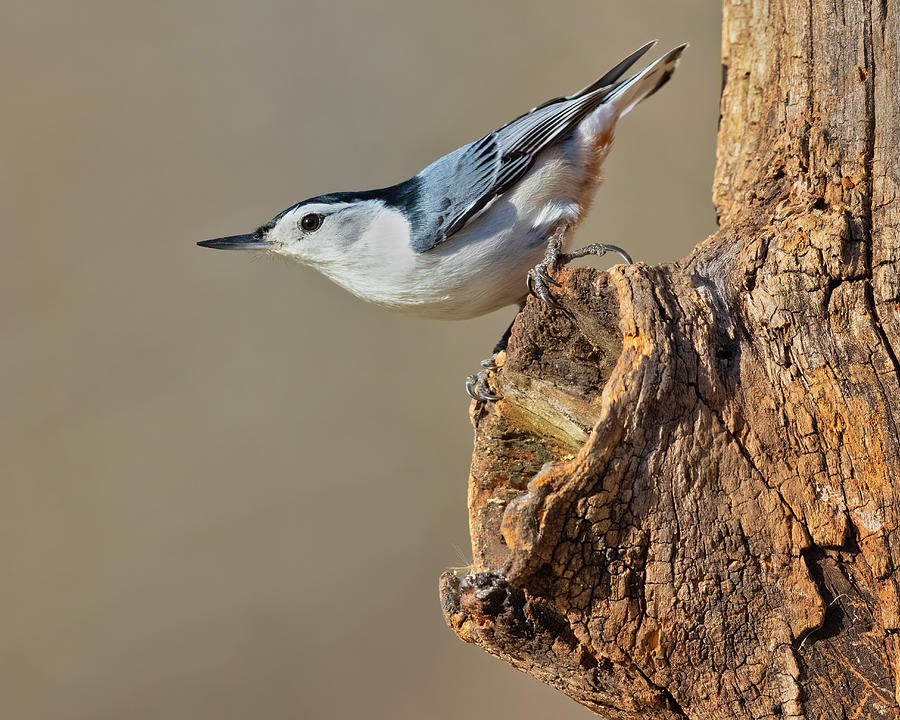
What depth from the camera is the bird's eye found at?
1923mm

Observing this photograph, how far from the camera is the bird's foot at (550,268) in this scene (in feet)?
4.51

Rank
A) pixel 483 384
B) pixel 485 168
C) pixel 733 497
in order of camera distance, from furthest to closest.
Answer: pixel 485 168
pixel 483 384
pixel 733 497

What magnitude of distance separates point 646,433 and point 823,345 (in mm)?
304

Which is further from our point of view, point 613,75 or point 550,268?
point 613,75

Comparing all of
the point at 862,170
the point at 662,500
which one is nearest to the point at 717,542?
the point at 662,500

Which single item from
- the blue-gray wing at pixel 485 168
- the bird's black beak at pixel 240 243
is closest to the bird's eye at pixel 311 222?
the bird's black beak at pixel 240 243

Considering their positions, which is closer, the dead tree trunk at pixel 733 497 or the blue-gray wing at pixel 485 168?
the dead tree trunk at pixel 733 497

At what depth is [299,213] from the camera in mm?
1937

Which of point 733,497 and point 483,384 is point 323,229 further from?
point 733,497

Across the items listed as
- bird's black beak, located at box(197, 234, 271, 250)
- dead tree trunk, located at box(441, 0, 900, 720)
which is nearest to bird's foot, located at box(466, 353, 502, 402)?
dead tree trunk, located at box(441, 0, 900, 720)

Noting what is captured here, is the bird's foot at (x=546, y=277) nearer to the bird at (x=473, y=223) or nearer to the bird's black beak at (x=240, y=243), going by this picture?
the bird at (x=473, y=223)

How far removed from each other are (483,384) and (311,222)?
1.91ft

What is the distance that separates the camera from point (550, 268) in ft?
4.85

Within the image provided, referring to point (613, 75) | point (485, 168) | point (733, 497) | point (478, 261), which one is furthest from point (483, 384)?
point (613, 75)
